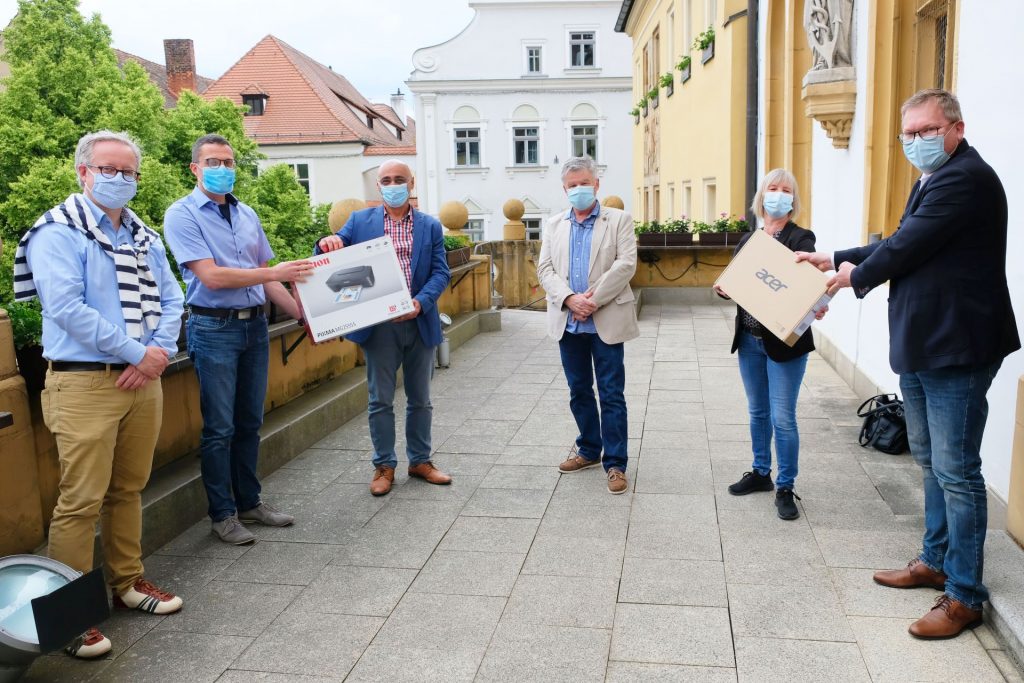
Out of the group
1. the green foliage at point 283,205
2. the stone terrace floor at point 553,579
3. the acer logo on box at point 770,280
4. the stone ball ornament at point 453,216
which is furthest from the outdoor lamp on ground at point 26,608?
the green foliage at point 283,205

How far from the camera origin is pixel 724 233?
15.6m

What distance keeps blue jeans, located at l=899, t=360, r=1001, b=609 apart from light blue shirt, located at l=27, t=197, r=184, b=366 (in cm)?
329

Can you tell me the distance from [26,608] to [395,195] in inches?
121

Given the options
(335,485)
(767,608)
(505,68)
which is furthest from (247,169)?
(767,608)

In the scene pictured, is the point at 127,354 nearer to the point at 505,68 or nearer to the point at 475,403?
the point at 475,403

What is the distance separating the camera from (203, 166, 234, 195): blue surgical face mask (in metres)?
→ 4.72

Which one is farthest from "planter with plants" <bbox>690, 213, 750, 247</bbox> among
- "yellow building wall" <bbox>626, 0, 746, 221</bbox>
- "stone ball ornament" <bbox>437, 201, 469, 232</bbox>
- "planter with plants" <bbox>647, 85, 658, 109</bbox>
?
"planter with plants" <bbox>647, 85, 658, 109</bbox>

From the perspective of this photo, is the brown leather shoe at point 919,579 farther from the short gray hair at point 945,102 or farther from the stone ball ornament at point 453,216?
the stone ball ornament at point 453,216

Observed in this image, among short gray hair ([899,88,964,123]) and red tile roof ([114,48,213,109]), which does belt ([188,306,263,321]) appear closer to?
short gray hair ([899,88,964,123])

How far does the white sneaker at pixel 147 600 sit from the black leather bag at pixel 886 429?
4.63 m

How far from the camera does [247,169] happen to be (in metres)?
34.9

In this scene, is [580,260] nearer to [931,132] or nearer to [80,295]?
[931,132]

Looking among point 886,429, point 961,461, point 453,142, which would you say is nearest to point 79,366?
point 961,461

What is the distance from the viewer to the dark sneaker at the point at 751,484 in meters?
5.58
